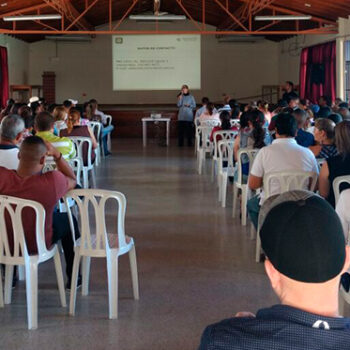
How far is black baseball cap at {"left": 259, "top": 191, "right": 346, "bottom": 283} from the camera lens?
1.09 metres

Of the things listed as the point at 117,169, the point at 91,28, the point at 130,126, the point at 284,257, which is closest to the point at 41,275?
the point at 284,257

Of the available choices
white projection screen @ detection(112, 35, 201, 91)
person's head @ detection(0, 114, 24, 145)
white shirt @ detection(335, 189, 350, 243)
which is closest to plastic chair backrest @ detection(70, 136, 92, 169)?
person's head @ detection(0, 114, 24, 145)

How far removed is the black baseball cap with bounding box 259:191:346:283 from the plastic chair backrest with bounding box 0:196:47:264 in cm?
228

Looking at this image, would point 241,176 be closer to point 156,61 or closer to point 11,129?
point 11,129

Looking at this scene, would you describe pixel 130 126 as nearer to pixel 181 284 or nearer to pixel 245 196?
pixel 245 196

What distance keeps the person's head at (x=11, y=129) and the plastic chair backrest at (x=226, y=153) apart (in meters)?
2.72

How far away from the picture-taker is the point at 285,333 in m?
1.13

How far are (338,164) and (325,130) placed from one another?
97cm

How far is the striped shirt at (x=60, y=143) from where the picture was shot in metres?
5.76

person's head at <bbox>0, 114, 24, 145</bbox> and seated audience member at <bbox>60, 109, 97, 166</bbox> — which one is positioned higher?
person's head at <bbox>0, 114, 24, 145</bbox>

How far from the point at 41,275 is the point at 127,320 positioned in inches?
41.5

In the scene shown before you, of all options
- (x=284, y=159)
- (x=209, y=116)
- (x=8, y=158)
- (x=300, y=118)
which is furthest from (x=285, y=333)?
(x=209, y=116)

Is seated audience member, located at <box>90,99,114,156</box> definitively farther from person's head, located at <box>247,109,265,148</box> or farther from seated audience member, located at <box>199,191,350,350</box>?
seated audience member, located at <box>199,191,350,350</box>

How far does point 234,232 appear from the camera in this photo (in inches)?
215
